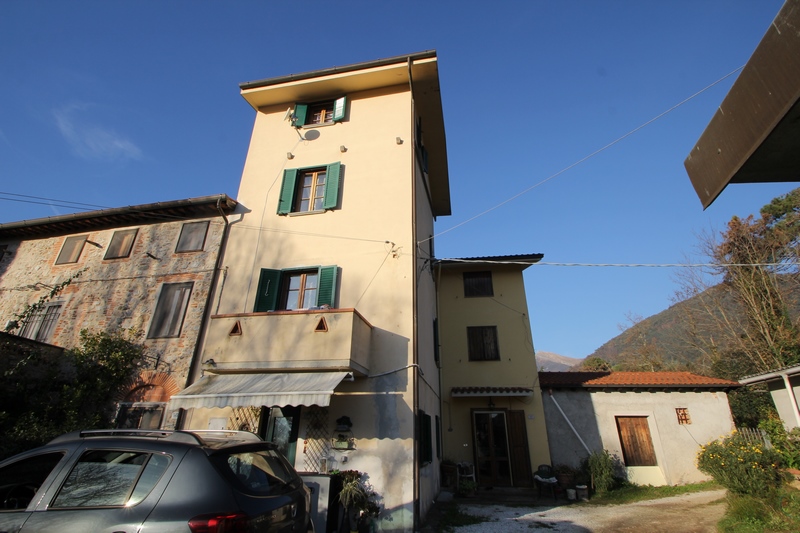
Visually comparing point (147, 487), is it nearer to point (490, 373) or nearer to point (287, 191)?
point (287, 191)

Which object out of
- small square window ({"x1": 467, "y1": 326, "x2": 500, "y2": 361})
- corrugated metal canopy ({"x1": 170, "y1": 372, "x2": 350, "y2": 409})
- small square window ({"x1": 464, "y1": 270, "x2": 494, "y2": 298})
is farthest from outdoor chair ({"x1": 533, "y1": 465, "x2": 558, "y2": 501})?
corrugated metal canopy ({"x1": 170, "y1": 372, "x2": 350, "y2": 409})

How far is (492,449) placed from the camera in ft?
46.8

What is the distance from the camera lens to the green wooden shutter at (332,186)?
1135 centimetres

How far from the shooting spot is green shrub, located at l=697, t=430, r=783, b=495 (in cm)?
889

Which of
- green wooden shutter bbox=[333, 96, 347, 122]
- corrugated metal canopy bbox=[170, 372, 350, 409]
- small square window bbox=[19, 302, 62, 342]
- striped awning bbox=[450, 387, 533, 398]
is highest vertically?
green wooden shutter bbox=[333, 96, 347, 122]

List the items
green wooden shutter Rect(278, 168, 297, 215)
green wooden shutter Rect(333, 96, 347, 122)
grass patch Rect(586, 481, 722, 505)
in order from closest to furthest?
1. grass patch Rect(586, 481, 722, 505)
2. green wooden shutter Rect(278, 168, 297, 215)
3. green wooden shutter Rect(333, 96, 347, 122)

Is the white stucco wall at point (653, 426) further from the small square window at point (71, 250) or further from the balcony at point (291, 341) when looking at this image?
the small square window at point (71, 250)

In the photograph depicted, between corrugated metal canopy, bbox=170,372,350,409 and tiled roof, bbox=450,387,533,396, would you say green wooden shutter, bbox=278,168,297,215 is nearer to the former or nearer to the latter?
corrugated metal canopy, bbox=170,372,350,409

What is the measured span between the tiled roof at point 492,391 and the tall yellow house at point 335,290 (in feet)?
5.29

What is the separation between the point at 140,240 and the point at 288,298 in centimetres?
633

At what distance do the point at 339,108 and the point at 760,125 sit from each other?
1312cm

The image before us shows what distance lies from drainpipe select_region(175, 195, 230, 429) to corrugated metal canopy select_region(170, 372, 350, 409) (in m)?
1.63

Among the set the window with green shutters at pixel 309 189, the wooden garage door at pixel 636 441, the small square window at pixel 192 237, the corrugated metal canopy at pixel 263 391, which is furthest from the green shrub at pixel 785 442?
the small square window at pixel 192 237

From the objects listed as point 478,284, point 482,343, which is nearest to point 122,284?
point 482,343
